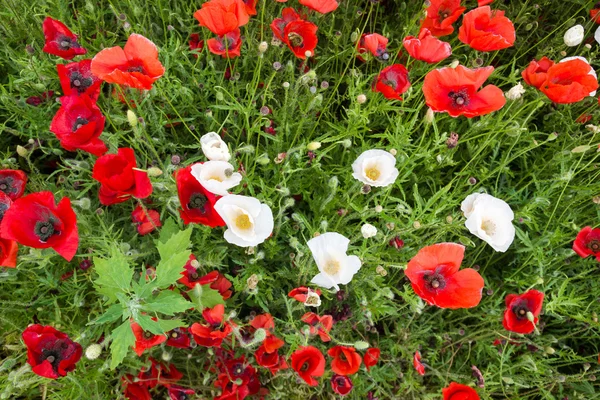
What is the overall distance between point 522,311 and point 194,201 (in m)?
1.47

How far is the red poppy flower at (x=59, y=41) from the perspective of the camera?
191 centimetres

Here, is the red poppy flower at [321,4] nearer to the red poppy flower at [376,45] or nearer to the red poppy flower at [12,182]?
the red poppy flower at [376,45]

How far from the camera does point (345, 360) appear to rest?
2.02 m

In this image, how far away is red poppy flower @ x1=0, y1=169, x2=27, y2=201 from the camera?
6.02 ft

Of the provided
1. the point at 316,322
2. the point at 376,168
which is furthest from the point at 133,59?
the point at 316,322

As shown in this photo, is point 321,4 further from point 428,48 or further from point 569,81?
point 569,81

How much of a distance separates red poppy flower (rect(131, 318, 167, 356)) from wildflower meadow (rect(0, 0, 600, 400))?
0.01 m

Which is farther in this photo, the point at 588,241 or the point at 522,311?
the point at 588,241

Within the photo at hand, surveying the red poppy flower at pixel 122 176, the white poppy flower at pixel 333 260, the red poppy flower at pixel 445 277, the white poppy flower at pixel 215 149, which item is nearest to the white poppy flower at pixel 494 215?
the red poppy flower at pixel 445 277

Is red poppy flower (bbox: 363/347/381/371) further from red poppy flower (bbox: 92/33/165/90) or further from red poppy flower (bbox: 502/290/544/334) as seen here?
red poppy flower (bbox: 92/33/165/90)

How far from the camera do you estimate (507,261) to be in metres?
2.60

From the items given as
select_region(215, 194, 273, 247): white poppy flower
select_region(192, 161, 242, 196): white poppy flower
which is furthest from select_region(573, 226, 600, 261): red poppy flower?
select_region(192, 161, 242, 196): white poppy flower

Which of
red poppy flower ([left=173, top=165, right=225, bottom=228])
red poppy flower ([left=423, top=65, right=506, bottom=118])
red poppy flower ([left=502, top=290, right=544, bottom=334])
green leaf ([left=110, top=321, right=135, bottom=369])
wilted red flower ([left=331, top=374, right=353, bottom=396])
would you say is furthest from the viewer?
wilted red flower ([left=331, top=374, right=353, bottom=396])

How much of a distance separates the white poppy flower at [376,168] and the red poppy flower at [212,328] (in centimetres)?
76
